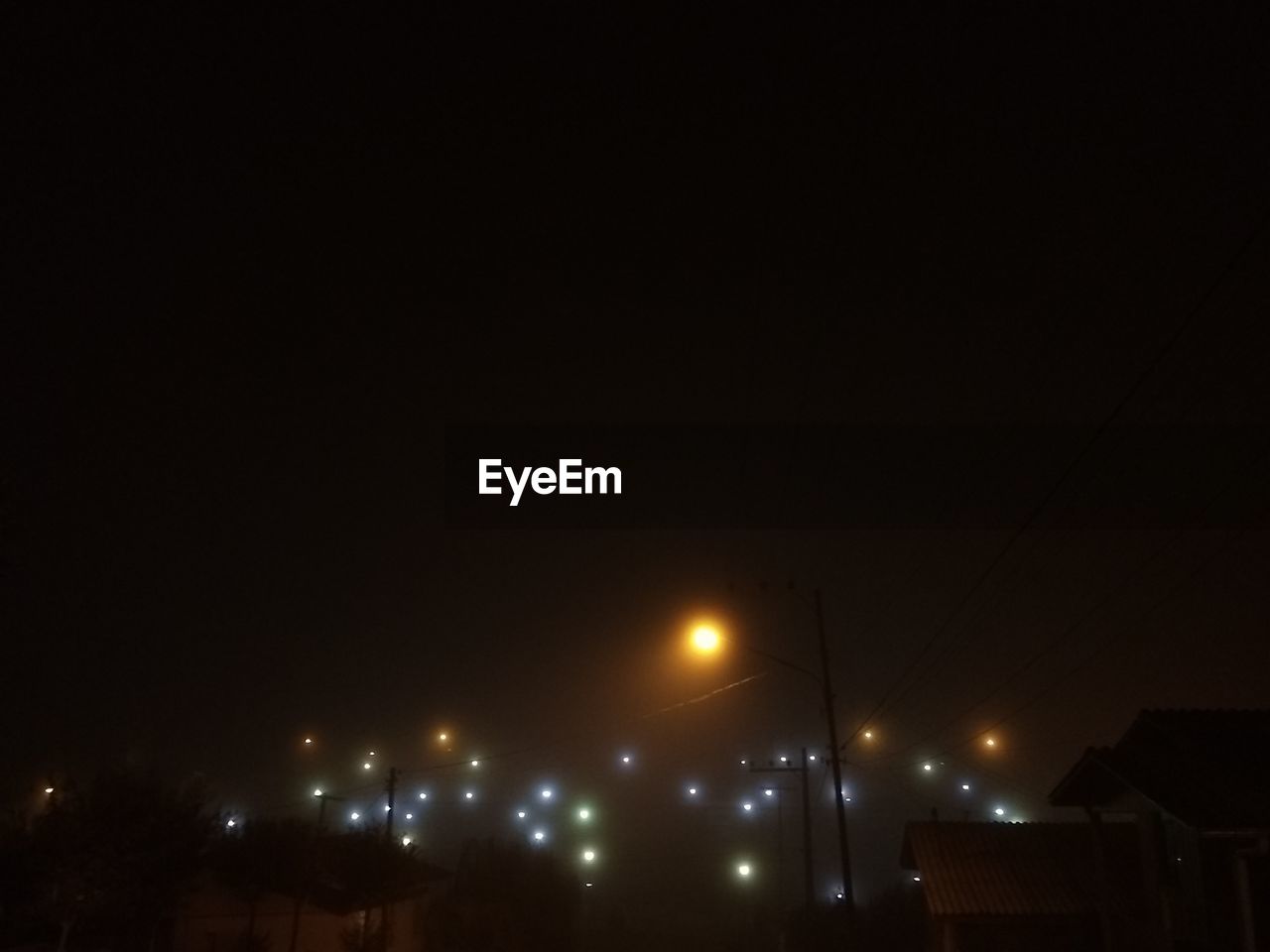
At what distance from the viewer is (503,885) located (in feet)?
144

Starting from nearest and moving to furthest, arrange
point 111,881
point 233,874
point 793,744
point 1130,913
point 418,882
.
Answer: point 1130,913 < point 111,881 < point 233,874 < point 418,882 < point 793,744

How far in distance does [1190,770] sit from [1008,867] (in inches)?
368

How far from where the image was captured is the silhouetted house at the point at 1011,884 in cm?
2336

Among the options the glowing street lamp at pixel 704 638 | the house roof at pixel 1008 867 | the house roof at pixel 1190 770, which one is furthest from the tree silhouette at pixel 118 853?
the house roof at pixel 1190 770

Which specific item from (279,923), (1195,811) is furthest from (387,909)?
(1195,811)

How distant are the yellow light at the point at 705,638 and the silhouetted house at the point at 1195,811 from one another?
7493 millimetres

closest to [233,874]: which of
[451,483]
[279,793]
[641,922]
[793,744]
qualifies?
[451,483]

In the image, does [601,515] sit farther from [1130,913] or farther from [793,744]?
[793,744]

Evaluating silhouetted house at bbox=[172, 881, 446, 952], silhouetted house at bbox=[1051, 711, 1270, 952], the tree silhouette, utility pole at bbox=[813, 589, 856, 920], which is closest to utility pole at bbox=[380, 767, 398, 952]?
silhouetted house at bbox=[172, 881, 446, 952]

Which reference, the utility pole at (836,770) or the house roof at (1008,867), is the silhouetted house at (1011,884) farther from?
the utility pole at (836,770)

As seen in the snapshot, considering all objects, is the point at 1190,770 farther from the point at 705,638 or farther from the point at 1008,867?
the point at 1008,867

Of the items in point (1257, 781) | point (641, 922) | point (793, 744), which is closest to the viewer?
point (1257, 781)

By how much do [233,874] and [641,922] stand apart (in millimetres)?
26109

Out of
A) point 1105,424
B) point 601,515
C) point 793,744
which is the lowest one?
point 1105,424
